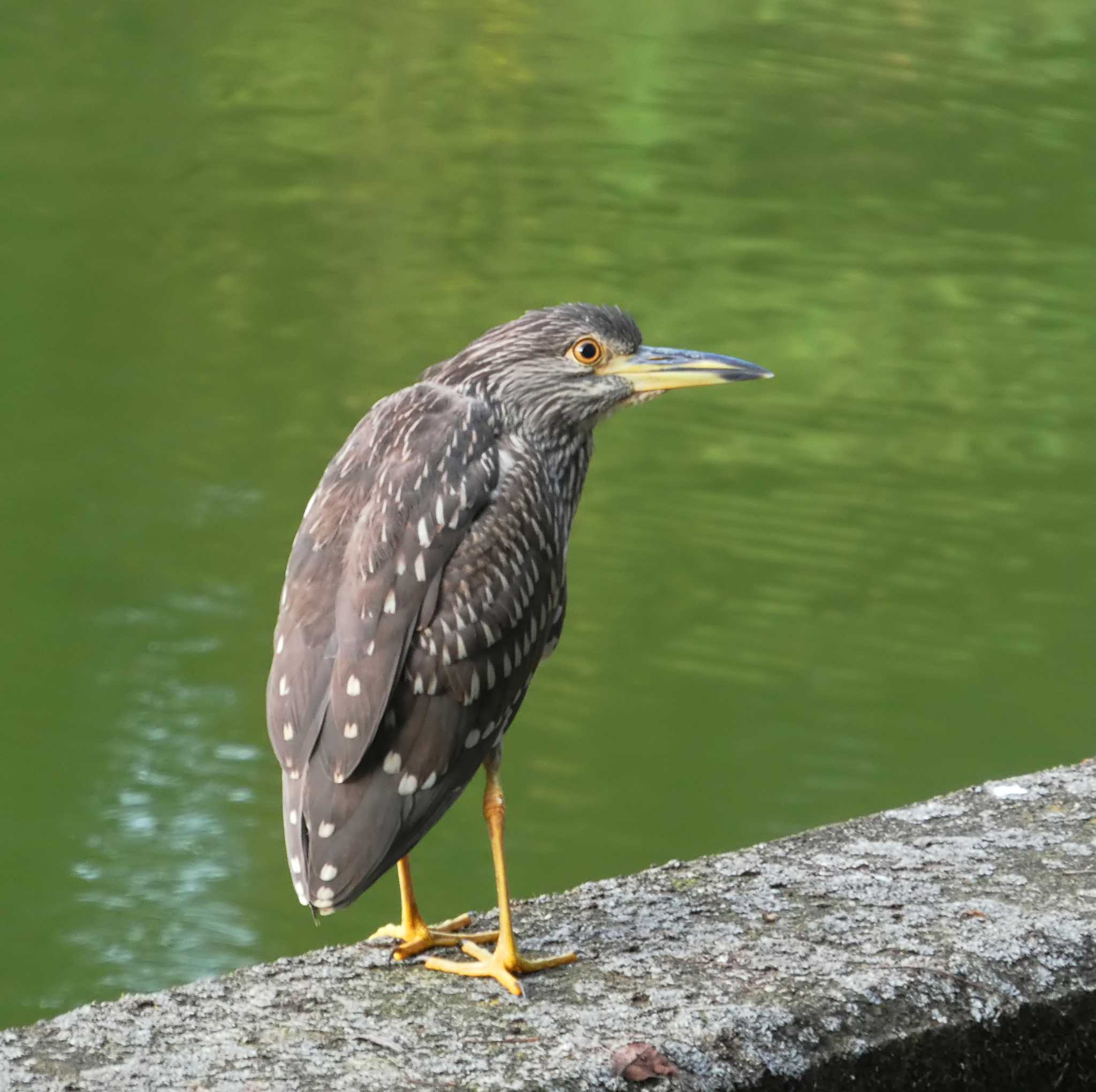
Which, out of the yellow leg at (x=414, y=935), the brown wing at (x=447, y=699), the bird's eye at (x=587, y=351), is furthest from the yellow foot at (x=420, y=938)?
the bird's eye at (x=587, y=351)

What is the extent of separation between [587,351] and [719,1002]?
4.39 feet

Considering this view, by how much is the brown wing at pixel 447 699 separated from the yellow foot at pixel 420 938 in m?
0.16

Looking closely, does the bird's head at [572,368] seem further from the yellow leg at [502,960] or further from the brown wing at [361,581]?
the yellow leg at [502,960]

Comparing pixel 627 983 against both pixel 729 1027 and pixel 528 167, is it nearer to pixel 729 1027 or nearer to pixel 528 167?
pixel 729 1027

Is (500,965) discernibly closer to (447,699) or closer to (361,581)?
(447,699)

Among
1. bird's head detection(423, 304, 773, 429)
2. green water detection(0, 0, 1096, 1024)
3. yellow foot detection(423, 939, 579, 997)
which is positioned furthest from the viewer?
green water detection(0, 0, 1096, 1024)

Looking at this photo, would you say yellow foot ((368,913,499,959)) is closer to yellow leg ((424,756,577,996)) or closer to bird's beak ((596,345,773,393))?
yellow leg ((424,756,577,996))

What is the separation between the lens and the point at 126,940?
5.77 meters

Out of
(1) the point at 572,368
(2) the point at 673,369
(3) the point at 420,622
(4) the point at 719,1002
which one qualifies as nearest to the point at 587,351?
(1) the point at 572,368

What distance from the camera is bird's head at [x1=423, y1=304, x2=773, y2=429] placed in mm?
3473

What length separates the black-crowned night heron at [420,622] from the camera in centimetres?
289

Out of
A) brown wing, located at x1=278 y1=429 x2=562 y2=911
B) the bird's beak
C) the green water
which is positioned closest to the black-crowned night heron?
brown wing, located at x1=278 y1=429 x2=562 y2=911

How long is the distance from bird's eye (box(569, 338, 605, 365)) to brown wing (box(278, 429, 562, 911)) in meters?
0.32

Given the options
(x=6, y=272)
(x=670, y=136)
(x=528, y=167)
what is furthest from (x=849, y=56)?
(x=6, y=272)
